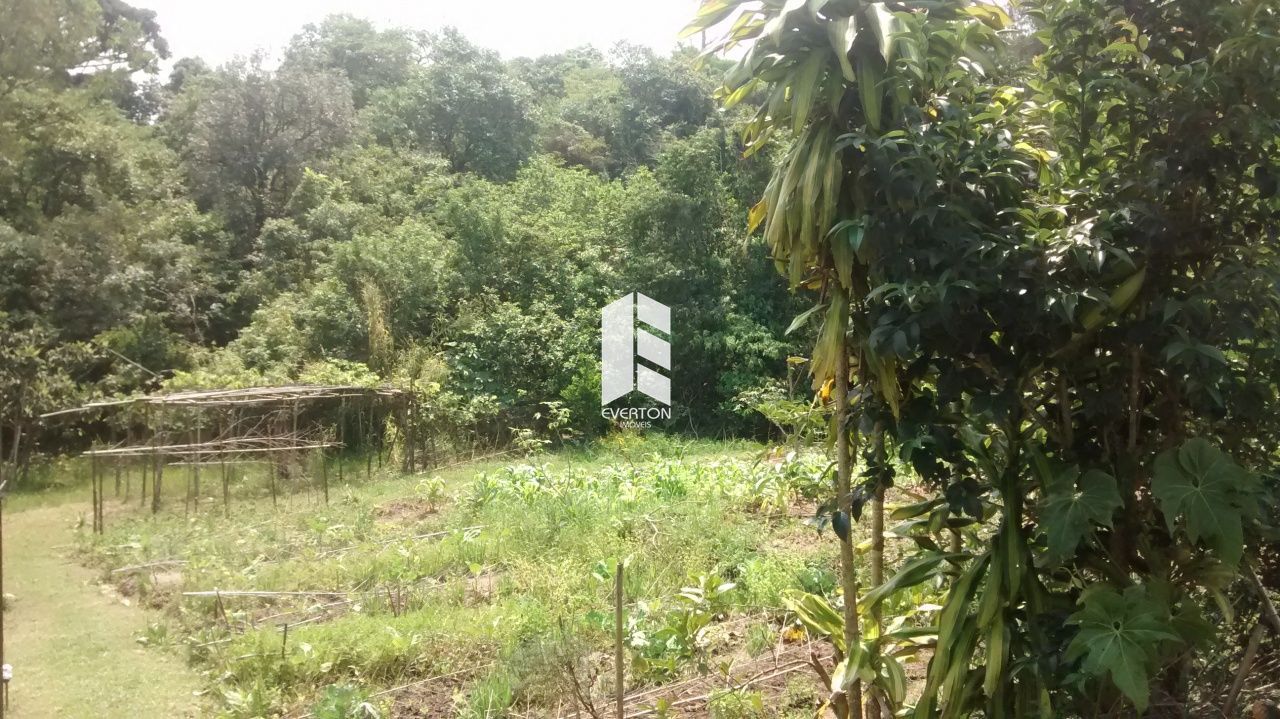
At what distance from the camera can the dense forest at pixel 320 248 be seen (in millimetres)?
8930

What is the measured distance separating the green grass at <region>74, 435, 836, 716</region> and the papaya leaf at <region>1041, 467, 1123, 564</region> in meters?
1.58

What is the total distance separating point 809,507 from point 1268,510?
3.46 metres

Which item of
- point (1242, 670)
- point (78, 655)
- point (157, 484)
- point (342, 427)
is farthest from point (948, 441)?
point (342, 427)

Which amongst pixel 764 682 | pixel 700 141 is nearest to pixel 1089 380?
pixel 764 682

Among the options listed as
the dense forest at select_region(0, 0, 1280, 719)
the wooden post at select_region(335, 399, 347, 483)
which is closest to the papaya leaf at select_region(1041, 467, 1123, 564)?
the dense forest at select_region(0, 0, 1280, 719)

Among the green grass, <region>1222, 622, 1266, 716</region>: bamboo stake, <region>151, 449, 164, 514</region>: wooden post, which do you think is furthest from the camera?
<region>151, 449, 164, 514</region>: wooden post

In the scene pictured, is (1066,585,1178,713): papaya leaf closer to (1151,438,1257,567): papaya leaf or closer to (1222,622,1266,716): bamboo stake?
(1151,438,1257,567): papaya leaf

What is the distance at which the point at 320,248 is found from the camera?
11914 millimetres

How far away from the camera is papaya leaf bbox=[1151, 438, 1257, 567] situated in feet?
5.66

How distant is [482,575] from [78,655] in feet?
6.32

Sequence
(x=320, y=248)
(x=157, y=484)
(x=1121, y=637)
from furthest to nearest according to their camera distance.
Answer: (x=320, y=248), (x=157, y=484), (x=1121, y=637)

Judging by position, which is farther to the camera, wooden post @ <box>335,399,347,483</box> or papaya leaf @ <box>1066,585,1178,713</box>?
wooden post @ <box>335,399,347,483</box>

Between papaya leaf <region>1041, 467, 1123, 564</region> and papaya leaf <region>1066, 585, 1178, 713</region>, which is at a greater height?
papaya leaf <region>1041, 467, 1123, 564</region>

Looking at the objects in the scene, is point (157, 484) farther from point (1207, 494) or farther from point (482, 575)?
point (1207, 494)
